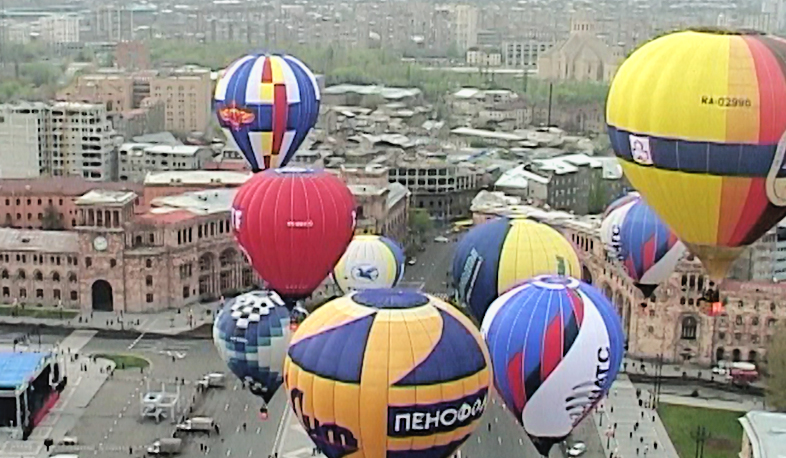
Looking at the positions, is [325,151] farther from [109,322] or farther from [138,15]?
[138,15]

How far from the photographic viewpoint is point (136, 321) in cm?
2791

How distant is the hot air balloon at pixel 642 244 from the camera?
67.8 ft

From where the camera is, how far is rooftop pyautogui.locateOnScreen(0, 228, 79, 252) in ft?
95.3

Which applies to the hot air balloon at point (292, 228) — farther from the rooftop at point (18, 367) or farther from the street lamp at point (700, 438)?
the street lamp at point (700, 438)

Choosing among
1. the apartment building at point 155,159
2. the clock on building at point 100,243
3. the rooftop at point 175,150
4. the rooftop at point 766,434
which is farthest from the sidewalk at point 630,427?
the rooftop at point 175,150

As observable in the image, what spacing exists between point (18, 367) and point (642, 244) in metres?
10.3

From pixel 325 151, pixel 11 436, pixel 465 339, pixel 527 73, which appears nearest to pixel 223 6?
pixel 527 73

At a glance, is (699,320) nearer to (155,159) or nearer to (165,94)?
(155,159)

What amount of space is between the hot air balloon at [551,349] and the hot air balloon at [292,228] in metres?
4.33

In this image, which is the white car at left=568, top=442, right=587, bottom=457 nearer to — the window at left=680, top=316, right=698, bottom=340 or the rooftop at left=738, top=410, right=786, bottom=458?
the rooftop at left=738, top=410, right=786, bottom=458

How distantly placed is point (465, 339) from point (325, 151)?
29195mm

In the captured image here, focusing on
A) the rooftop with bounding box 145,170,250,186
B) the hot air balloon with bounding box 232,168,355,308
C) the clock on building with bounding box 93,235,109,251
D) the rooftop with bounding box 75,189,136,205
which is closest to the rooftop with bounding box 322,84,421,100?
the rooftop with bounding box 145,170,250,186

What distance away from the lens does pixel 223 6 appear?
117 meters

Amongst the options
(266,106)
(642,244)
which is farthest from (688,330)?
(266,106)
